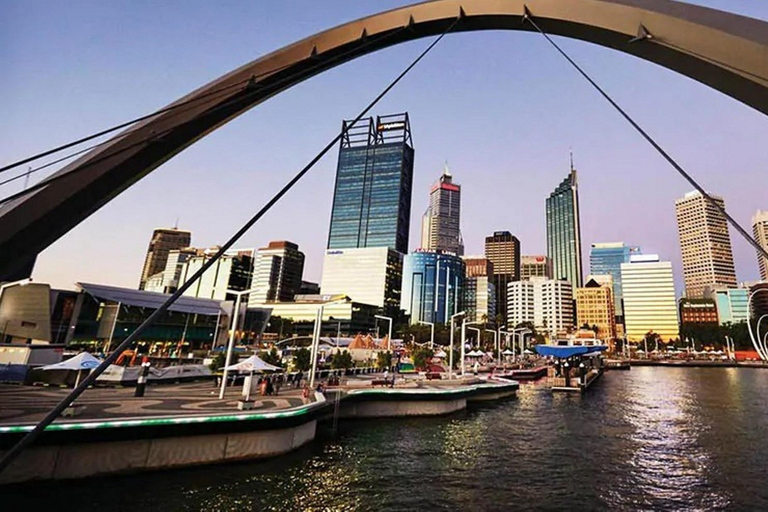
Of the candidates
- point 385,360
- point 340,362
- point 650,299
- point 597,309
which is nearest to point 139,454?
point 340,362

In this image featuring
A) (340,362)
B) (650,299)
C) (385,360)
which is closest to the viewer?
(340,362)

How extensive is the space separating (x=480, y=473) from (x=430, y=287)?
179m

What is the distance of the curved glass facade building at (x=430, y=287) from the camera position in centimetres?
19125

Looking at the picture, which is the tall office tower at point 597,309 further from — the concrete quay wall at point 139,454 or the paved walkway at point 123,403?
the concrete quay wall at point 139,454

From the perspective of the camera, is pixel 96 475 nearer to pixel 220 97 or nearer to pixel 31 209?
pixel 31 209

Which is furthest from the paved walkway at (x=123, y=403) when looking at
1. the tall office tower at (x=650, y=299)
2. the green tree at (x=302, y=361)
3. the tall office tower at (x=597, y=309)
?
the tall office tower at (x=597, y=309)

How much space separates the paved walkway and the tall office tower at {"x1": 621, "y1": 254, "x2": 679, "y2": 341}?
634 feet

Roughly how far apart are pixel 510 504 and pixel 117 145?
14160 mm

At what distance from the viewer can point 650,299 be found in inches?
6929

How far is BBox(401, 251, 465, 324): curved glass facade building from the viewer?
191 metres

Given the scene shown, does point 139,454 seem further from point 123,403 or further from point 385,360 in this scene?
point 385,360

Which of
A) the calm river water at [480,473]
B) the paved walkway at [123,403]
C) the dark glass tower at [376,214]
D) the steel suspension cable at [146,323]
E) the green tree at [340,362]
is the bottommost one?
the calm river water at [480,473]

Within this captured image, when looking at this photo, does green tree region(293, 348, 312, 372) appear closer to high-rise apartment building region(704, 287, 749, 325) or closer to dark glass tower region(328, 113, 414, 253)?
dark glass tower region(328, 113, 414, 253)

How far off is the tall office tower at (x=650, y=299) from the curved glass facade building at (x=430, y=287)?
76.9 meters
